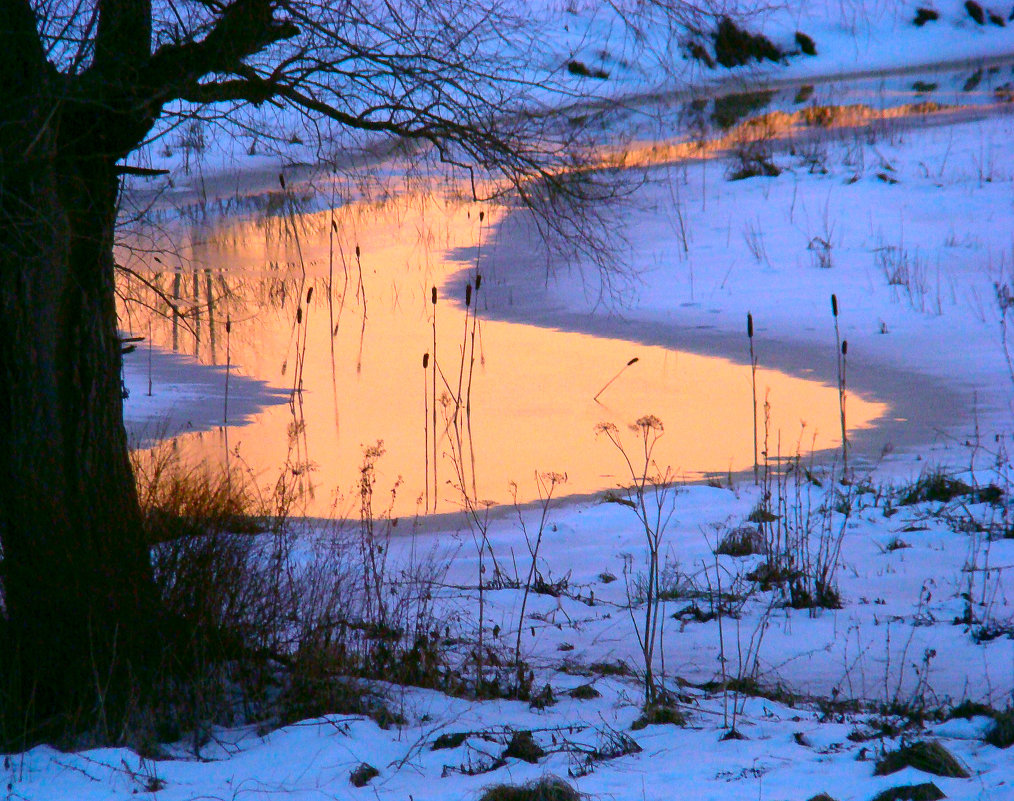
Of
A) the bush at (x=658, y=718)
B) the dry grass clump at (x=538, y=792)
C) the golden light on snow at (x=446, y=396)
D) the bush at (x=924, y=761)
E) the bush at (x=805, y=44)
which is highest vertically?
the bush at (x=805, y=44)

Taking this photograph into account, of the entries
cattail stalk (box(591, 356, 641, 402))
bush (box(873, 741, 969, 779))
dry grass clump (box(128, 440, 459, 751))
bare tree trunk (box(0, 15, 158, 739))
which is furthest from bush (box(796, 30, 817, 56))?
bush (box(873, 741, 969, 779))

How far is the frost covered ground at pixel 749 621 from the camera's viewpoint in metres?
3.21

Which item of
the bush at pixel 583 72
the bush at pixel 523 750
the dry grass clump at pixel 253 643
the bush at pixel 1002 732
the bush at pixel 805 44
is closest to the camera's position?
the bush at pixel 1002 732

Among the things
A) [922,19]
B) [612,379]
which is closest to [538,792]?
[612,379]

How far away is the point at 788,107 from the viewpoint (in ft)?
87.6

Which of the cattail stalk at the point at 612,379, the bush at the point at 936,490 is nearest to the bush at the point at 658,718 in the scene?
the bush at the point at 936,490

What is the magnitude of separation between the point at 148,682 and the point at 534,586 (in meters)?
2.14

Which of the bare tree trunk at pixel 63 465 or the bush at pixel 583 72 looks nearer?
the bare tree trunk at pixel 63 465

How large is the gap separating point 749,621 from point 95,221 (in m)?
3.37

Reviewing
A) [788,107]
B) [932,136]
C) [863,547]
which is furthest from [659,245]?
[788,107]

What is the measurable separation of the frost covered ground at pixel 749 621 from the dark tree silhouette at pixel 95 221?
1.41ft

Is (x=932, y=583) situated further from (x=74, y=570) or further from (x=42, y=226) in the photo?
(x=42, y=226)

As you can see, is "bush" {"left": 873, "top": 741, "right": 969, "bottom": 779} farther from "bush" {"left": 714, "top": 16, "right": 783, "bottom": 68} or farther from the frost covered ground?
"bush" {"left": 714, "top": 16, "right": 783, "bottom": 68}

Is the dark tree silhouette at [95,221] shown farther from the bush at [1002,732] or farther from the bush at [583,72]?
the bush at [1002,732]
